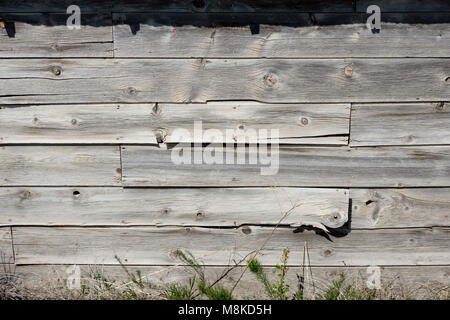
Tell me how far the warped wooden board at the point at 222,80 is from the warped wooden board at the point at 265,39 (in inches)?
2.0

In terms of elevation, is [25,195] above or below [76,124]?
below

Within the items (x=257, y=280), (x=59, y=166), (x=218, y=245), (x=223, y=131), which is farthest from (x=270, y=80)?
(x=59, y=166)

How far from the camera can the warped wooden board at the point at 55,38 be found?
7.61 ft

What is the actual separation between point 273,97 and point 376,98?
65 cm

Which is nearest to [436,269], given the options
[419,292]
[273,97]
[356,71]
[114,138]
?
[419,292]

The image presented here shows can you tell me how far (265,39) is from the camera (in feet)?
7.63

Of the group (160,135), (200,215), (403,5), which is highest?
(403,5)

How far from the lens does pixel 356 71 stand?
2361 millimetres

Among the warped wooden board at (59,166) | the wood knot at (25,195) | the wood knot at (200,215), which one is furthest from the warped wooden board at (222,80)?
the wood knot at (200,215)

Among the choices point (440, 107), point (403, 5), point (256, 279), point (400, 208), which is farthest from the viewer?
point (256, 279)

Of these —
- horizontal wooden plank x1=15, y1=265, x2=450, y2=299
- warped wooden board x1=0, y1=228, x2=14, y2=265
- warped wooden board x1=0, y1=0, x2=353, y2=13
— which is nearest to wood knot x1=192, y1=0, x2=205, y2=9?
warped wooden board x1=0, y1=0, x2=353, y2=13

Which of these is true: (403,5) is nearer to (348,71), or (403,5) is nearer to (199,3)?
(348,71)

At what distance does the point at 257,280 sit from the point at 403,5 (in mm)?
2016

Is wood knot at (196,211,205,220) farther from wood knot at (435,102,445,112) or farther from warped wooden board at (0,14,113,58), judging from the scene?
wood knot at (435,102,445,112)
